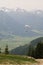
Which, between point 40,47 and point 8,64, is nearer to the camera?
point 8,64

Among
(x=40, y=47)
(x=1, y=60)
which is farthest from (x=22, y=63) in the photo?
(x=40, y=47)

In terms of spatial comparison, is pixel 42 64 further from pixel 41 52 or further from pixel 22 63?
pixel 41 52

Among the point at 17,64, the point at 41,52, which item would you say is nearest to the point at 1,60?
the point at 17,64

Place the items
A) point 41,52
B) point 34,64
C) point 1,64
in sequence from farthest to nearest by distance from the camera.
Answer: point 41,52, point 34,64, point 1,64

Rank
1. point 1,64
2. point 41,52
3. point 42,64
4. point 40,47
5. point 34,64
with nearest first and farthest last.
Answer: point 1,64 < point 34,64 < point 42,64 < point 41,52 < point 40,47

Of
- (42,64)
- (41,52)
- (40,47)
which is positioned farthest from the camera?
(40,47)

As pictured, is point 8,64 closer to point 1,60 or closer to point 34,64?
point 1,60

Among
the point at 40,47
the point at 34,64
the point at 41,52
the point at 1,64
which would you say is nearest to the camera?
the point at 1,64

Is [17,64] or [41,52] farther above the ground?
[41,52]

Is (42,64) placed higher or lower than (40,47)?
lower
